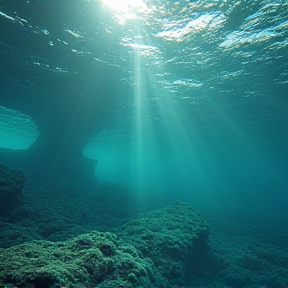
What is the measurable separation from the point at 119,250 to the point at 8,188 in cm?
819

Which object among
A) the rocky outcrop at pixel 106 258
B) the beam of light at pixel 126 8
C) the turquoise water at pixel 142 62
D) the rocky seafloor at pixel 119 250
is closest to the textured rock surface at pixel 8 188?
the rocky seafloor at pixel 119 250

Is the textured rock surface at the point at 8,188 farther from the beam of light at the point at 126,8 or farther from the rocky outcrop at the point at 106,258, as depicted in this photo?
the beam of light at the point at 126,8

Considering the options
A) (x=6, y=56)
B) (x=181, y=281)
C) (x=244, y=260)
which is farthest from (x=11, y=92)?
(x=244, y=260)

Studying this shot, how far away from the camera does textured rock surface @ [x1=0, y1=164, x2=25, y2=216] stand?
11148 millimetres

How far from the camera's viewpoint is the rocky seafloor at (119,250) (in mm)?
4520

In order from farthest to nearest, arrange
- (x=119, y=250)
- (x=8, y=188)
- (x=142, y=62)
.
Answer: (x=142, y=62), (x=8, y=188), (x=119, y=250)

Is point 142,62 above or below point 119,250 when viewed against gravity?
above

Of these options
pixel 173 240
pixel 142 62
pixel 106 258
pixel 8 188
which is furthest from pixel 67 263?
pixel 142 62

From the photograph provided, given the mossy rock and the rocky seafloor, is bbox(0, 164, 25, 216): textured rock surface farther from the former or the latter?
the mossy rock

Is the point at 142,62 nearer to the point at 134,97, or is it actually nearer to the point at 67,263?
the point at 134,97

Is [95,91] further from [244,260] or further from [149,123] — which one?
[244,260]

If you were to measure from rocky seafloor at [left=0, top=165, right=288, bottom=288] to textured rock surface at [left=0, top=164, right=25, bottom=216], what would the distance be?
0.05 meters

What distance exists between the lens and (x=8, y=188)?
1120 cm

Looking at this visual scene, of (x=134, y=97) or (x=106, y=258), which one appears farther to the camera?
(x=134, y=97)
